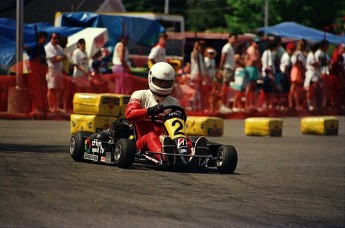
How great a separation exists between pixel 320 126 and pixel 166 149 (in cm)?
880

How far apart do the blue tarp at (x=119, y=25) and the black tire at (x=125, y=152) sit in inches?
602

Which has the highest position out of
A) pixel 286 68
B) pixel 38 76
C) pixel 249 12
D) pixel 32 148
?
pixel 249 12

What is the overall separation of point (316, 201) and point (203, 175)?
5.72 feet

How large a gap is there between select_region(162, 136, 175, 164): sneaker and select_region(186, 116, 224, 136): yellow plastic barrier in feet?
20.5

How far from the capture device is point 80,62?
21.3m

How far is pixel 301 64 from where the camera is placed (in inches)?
1006

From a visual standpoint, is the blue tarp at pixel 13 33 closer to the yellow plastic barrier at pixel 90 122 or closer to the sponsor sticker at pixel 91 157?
the yellow plastic barrier at pixel 90 122

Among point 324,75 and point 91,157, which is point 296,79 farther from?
point 91,157

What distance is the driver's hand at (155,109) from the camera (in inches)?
→ 463

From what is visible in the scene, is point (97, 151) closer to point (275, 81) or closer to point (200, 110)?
point (200, 110)

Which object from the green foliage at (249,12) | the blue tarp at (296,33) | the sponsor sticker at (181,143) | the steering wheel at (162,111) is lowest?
the sponsor sticker at (181,143)

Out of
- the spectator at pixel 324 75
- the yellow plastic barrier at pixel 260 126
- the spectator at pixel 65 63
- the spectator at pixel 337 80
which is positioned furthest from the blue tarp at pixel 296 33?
the yellow plastic barrier at pixel 260 126

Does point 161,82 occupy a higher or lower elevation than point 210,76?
lower

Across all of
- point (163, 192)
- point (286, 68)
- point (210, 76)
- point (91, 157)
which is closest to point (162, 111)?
point (91, 157)
